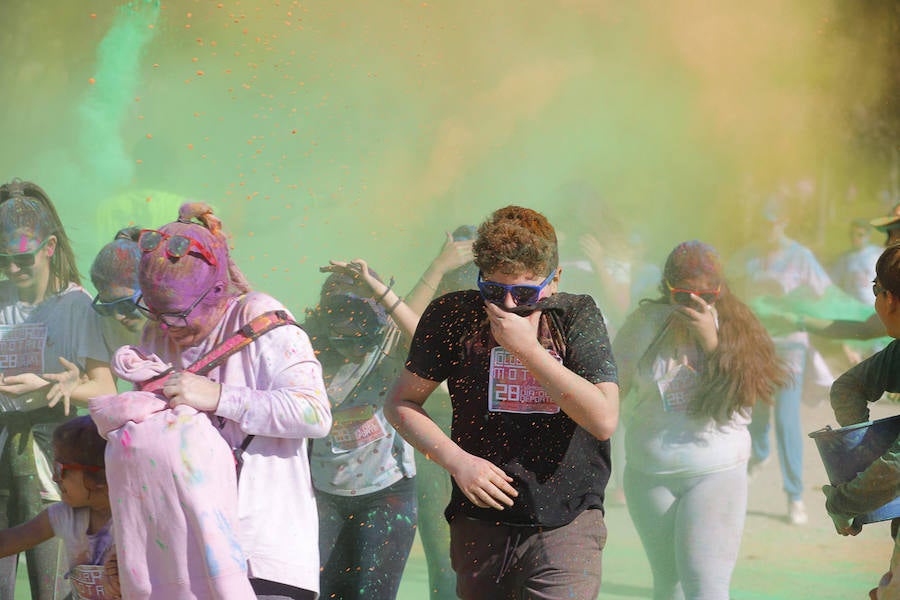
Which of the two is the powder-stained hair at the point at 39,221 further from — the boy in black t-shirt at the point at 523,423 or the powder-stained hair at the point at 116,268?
the boy in black t-shirt at the point at 523,423

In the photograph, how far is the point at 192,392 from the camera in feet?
7.53

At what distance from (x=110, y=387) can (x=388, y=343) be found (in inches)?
41.7

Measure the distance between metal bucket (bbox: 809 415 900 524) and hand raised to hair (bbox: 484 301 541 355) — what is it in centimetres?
84

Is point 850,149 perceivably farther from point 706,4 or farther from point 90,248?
point 90,248

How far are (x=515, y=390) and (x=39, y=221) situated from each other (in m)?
2.39

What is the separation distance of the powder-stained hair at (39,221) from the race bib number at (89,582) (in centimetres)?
170

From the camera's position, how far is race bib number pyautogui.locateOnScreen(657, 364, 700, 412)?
401 centimetres

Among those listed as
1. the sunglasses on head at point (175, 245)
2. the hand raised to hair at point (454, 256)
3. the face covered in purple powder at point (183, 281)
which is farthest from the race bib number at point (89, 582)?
the hand raised to hair at point (454, 256)

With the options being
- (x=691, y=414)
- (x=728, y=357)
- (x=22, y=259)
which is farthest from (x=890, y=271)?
(x=22, y=259)

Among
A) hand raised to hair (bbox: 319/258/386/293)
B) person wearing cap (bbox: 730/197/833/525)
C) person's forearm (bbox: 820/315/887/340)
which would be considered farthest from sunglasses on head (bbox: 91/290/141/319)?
person wearing cap (bbox: 730/197/833/525)

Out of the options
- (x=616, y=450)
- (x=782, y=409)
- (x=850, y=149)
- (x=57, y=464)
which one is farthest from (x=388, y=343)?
(x=850, y=149)

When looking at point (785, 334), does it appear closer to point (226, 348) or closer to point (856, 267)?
point (856, 267)

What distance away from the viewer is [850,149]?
6.70 meters

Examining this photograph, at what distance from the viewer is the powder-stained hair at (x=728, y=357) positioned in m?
3.97
